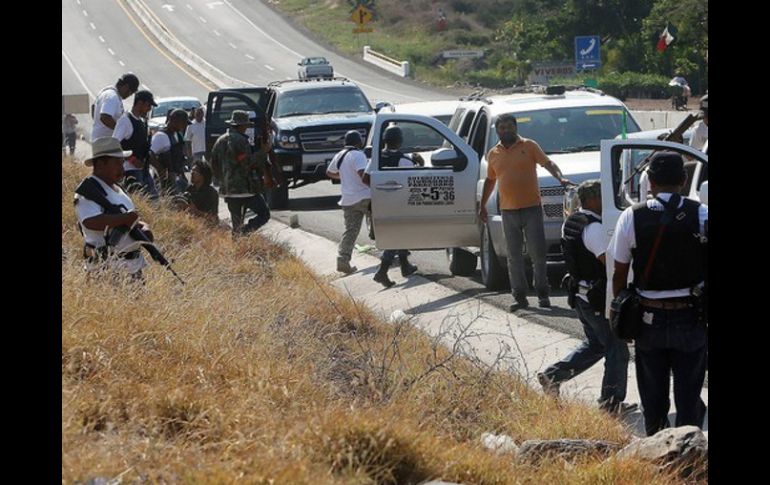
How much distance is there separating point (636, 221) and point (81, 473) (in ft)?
11.7

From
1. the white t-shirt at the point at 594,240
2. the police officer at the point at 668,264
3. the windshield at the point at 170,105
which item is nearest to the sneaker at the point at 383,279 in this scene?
the white t-shirt at the point at 594,240

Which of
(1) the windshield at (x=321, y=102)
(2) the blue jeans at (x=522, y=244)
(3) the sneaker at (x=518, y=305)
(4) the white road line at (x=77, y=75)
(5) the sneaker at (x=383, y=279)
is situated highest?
(2) the blue jeans at (x=522, y=244)

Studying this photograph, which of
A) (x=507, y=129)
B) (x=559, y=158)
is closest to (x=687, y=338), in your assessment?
(x=507, y=129)

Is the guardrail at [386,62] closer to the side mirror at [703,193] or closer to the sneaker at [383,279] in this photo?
the sneaker at [383,279]

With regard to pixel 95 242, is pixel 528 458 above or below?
below

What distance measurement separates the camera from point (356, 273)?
672 inches

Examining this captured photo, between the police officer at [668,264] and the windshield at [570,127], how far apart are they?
7.42m

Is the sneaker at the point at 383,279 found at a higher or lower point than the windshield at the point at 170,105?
higher

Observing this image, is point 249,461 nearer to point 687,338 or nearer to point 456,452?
point 456,452

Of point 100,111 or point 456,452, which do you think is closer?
point 456,452

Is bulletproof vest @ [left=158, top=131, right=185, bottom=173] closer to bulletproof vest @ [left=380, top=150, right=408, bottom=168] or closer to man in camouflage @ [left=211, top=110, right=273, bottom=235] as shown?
man in camouflage @ [left=211, top=110, right=273, bottom=235]

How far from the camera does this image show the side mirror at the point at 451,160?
47.4ft

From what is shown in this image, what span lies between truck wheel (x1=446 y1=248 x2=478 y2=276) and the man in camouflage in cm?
247

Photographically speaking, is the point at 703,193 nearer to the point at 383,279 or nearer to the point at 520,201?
the point at 520,201
